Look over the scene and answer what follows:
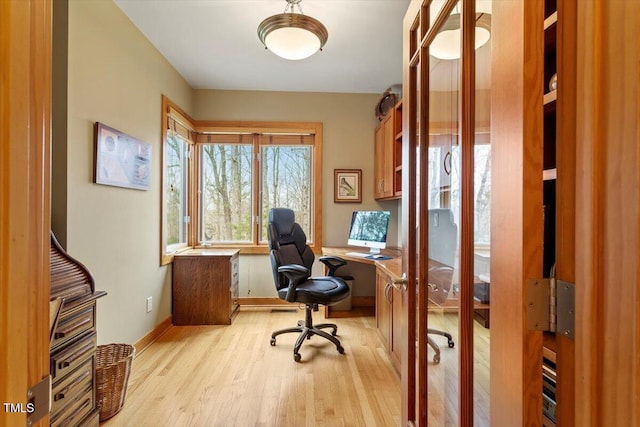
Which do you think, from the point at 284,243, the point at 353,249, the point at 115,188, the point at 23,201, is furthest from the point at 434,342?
the point at 353,249

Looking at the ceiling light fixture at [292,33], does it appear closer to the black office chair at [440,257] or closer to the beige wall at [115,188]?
the beige wall at [115,188]

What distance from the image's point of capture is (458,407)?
2.80 ft

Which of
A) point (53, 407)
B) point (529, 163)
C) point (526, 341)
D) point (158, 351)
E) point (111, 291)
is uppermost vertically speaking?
point (529, 163)

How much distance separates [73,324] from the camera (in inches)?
53.6

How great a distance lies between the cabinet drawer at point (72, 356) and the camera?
1.24 meters

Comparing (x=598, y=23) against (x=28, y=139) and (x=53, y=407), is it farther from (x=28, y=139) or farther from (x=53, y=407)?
(x=53, y=407)

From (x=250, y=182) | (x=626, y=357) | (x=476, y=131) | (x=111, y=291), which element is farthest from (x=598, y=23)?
(x=250, y=182)

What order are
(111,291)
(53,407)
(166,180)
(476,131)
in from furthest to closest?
(166,180)
(111,291)
(53,407)
(476,131)

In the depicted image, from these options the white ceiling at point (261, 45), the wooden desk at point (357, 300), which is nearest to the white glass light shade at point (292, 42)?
the white ceiling at point (261, 45)

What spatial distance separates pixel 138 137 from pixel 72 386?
1.81 meters

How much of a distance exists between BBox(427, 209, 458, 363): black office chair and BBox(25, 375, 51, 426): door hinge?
988mm

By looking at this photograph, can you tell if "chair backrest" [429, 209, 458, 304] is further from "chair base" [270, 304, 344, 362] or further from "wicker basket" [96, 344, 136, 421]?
"wicker basket" [96, 344, 136, 421]

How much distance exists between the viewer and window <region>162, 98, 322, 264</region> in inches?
143

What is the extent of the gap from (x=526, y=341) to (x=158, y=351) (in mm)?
2775
